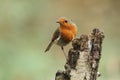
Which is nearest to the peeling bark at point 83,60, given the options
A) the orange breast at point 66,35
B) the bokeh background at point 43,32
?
the orange breast at point 66,35

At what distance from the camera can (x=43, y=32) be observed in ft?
36.2

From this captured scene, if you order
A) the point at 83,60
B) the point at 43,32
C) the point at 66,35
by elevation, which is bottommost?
the point at 43,32

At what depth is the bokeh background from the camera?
836cm

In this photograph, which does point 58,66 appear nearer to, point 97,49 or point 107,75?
point 107,75

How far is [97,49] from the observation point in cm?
424

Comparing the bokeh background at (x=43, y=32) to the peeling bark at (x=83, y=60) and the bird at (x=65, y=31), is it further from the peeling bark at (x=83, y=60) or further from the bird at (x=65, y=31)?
the peeling bark at (x=83, y=60)

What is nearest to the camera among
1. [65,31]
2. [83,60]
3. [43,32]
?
[83,60]

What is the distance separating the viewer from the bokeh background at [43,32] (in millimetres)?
8359

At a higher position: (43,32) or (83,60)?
Result: (83,60)

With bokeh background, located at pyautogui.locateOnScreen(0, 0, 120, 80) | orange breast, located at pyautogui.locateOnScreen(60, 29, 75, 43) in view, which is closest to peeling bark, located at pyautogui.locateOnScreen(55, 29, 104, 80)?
orange breast, located at pyautogui.locateOnScreen(60, 29, 75, 43)

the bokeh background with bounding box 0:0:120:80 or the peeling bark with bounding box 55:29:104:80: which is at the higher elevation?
the peeling bark with bounding box 55:29:104:80

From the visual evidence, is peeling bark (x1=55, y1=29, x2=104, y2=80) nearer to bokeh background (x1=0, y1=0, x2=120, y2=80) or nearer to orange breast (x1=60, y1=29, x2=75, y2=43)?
orange breast (x1=60, y1=29, x2=75, y2=43)

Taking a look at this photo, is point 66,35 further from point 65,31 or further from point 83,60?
point 83,60

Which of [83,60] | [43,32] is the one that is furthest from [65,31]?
[43,32]
